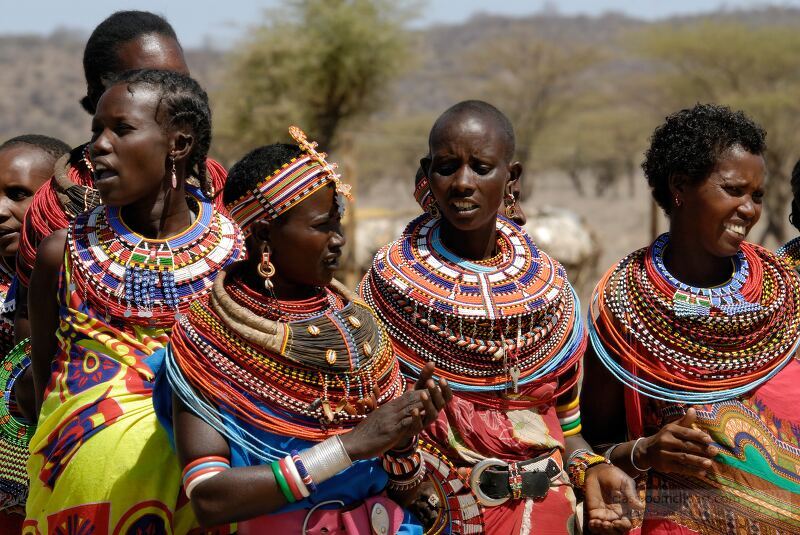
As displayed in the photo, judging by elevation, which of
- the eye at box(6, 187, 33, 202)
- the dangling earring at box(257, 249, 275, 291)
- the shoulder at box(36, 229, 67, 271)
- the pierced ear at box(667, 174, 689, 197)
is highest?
the dangling earring at box(257, 249, 275, 291)

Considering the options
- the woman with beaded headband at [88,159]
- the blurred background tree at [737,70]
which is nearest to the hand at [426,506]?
the woman with beaded headband at [88,159]

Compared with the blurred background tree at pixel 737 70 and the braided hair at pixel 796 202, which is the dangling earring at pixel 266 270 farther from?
the blurred background tree at pixel 737 70

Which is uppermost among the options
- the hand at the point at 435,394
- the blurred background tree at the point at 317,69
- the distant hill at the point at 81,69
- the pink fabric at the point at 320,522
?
the hand at the point at 435,394

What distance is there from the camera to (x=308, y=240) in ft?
9.10

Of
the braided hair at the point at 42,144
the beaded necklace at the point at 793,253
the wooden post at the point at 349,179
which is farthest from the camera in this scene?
the wooden post at the point at 349,179

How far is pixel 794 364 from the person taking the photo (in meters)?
3.62

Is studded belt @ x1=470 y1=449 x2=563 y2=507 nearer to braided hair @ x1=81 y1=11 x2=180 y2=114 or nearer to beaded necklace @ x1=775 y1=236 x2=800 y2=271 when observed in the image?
beaded necklace @ x1=775 y1=236 x2=800 y2=271

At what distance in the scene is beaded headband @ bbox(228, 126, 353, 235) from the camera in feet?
9.02

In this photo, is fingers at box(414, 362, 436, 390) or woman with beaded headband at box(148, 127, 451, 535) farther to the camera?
fingers at box(414, 362, 436, 390)

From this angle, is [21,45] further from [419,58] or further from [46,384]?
[46,384]

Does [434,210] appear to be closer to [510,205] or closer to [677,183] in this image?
[510,205]

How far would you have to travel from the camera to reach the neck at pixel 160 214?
3297mm

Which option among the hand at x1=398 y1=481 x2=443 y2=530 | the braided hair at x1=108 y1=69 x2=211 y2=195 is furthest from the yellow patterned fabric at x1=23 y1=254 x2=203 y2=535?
the hand at x1=398 y1=481 x2=443 y2=530

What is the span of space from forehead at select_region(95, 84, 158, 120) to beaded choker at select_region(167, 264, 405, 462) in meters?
0.70
